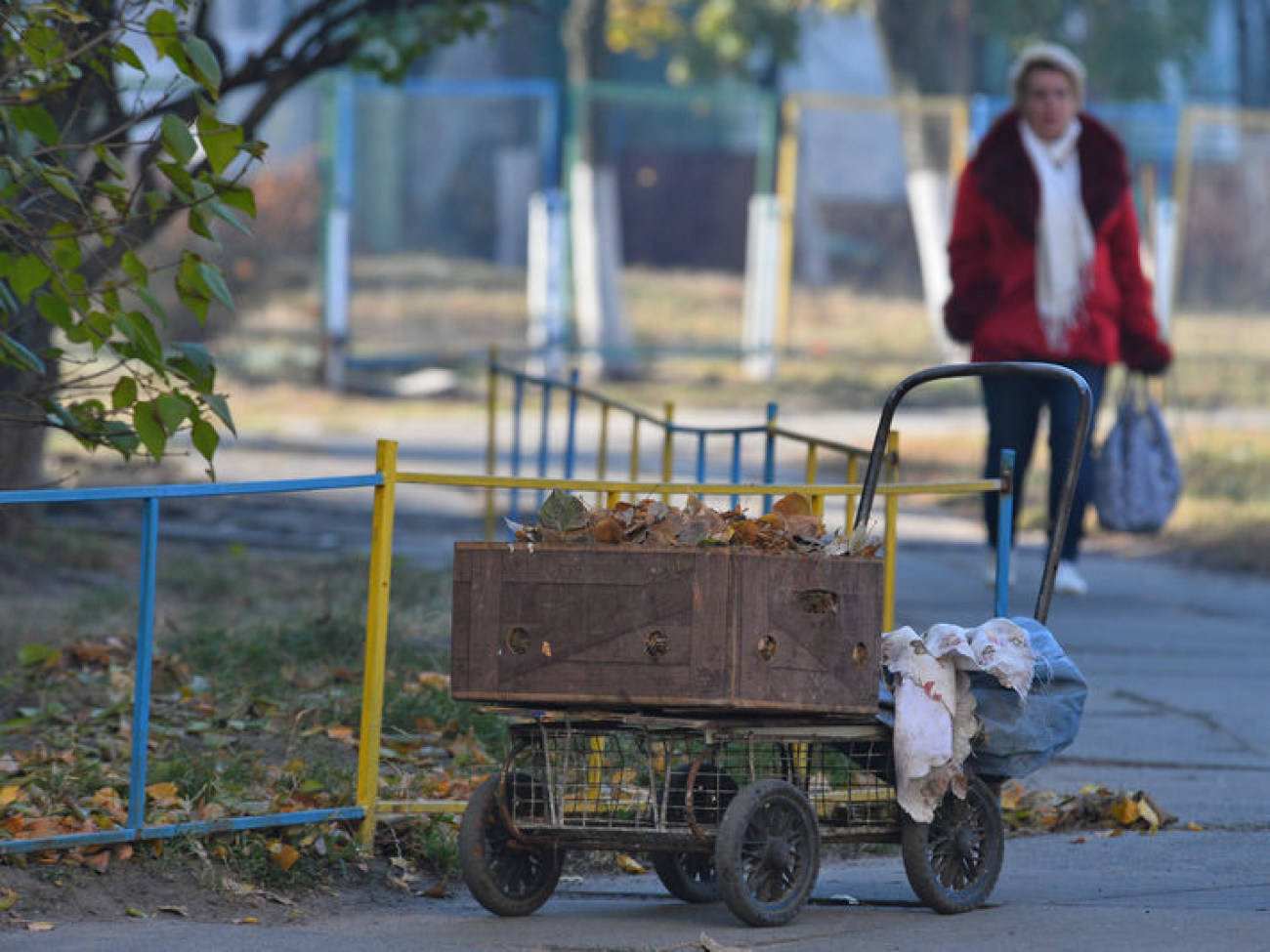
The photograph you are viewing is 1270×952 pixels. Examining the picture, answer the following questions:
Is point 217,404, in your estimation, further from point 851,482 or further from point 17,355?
point 851,482

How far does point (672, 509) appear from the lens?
4434 mm

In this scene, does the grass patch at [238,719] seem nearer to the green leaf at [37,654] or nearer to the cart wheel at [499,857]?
the green leaf at [37,654]

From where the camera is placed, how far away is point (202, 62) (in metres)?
4.64

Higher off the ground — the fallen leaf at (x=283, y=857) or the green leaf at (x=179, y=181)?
the green leaf at (x=179, y=181)

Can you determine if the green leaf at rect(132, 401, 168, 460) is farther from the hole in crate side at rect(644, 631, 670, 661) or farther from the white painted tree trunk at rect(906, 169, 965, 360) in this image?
the white painted tree trunk at rect(906, 169, 965, 360)

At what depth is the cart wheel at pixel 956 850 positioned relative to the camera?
447cm

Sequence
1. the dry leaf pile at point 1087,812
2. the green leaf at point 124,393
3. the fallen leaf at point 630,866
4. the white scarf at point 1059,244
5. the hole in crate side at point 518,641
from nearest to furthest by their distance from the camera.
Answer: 1. the hole in crate side at point 518,641
2. the green leaf at point 124,393
3. the fallen leaf at point 630,866
4. the dry leaf pile at point 1087,812
5. the white scarf at point 1059,244

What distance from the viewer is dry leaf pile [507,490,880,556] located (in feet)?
14.3

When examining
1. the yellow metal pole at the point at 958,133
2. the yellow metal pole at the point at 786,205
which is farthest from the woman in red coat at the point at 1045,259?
the yellow metal pole at the point at 958,133

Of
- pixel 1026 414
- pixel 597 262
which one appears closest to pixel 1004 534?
pixel 1026 414

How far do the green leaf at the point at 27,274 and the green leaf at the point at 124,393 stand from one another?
0.32 meters

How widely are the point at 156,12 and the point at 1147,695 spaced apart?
4.16 meters

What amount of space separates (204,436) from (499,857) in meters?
1.25

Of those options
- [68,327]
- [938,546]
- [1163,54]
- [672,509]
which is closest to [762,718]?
[672,509]
